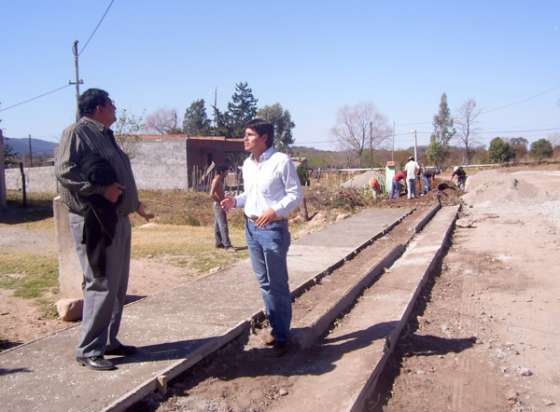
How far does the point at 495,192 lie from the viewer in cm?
2261

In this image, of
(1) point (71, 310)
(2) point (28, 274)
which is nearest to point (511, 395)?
(1) point (71, 310)

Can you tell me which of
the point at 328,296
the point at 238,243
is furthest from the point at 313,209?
the point at 328,296

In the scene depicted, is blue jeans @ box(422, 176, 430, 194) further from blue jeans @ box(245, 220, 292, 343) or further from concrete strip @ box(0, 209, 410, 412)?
blue jeans @ box(245, 220, 292, 343)

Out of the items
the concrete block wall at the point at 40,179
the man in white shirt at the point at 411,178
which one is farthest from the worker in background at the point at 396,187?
the concrete block wall at the point at 40,179

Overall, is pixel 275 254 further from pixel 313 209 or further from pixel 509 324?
pixel 313 209

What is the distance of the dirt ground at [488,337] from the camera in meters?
3.95

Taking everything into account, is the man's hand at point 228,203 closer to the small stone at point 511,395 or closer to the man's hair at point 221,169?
the small stone at point 511,395

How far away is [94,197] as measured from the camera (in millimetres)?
3551

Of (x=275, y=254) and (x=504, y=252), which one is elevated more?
(x=275, y=254)

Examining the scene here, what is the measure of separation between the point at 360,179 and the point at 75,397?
2616 cm

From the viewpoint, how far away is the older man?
356 cm

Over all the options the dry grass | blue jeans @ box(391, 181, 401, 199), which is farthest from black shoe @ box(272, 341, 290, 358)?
blue jeans @ box(391, 181, 401, 199)

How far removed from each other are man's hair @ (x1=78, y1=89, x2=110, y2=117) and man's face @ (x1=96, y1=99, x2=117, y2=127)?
0.03m

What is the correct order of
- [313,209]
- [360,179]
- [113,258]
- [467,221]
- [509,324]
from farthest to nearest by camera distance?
1. [360,179]
2. [313,209]
3. [467,221]
4. [509,324]
5. [113,258]
